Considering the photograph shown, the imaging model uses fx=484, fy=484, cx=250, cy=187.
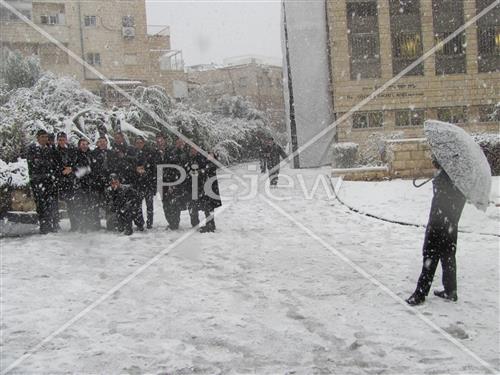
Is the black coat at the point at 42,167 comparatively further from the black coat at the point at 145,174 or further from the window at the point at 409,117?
the window at the point at 409,117

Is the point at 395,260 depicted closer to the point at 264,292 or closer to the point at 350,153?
the point at 264,292

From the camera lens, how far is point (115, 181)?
8.45 meters

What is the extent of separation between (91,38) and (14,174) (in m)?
28.6

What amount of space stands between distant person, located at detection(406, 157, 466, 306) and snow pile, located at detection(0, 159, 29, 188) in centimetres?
719

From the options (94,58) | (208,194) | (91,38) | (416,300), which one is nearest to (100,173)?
(208,194)

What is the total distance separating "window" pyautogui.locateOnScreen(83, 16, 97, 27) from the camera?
114 ft

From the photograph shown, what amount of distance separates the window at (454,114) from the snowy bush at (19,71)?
1992cm

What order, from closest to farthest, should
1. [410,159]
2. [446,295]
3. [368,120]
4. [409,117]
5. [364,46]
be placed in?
[446,295], [410,159], [368,120], [409,117], [364,46]

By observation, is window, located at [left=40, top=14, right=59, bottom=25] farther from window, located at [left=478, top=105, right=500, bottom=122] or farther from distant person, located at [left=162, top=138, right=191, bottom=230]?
distant person, located at [left=162, top=138, right=191, bottom=230]

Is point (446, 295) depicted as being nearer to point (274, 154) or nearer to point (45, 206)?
point (45, 206)

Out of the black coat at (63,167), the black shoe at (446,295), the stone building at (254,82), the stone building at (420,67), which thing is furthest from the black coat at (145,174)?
the stone building at (254,82)

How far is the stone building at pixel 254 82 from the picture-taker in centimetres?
5319

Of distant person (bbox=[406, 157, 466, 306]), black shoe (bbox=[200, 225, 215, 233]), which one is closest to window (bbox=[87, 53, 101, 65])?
black shoe (bbox=[200, 225, 215, 233])

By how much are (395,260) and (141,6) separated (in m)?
34.6
